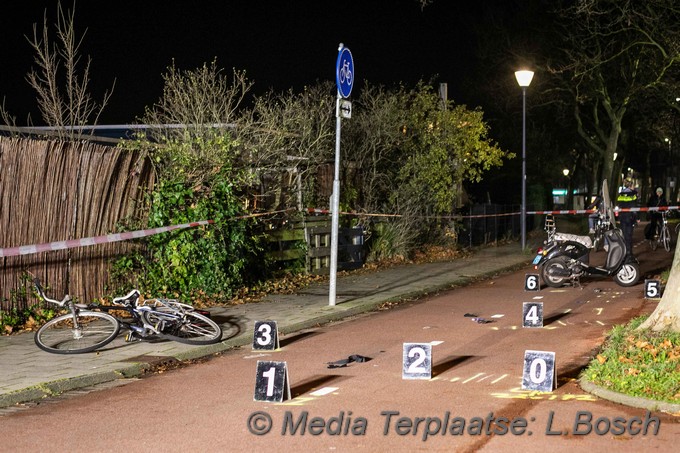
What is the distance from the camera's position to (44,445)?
22.5 ft

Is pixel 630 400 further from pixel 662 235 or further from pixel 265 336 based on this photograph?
pixel 662 235

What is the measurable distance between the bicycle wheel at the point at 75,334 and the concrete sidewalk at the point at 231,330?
0.35 ft

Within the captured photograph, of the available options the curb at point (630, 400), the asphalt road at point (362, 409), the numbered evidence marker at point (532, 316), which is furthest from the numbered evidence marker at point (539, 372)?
the numbered evidence marker at point (532, 316)

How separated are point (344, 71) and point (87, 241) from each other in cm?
454

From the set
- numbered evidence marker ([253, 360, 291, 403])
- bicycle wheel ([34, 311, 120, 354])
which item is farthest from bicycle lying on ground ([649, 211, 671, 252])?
numbered evidence marker ([253, 360, 291, 403])

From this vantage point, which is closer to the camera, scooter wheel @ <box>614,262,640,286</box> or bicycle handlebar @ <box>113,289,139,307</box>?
bicycle handlebar @ <box>113,289,139,307</box>

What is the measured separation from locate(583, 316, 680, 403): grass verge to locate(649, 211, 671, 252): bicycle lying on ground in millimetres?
16828

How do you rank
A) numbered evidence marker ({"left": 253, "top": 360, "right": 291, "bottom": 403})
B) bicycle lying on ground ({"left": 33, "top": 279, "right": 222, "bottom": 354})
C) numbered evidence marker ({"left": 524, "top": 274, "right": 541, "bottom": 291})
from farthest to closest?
numbered evidence marker ({"left": 524, "top": 274, "right": 541, "bottom": 291})
bicycle lying on ground ({"left": 33, "top": 279, "right": 222, "bottom": 354})
numbered evidence marker ({"left": 253, "top": 360, "right": 291, "bottom": 403})

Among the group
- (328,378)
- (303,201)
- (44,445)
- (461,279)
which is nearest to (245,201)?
(303,201)

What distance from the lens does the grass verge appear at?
7.78 metres

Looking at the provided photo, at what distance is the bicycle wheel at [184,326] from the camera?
10.9m

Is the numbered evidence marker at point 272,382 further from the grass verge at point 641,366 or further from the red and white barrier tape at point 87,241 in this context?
the red and white barrier tape at point 87,241

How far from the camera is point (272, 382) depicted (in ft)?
26.0

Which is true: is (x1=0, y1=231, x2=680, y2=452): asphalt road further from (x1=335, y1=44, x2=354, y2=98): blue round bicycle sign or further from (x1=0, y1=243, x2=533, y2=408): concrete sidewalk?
(x1=335, y1=44, x2=354, y2=98): blue round bicycle sign
